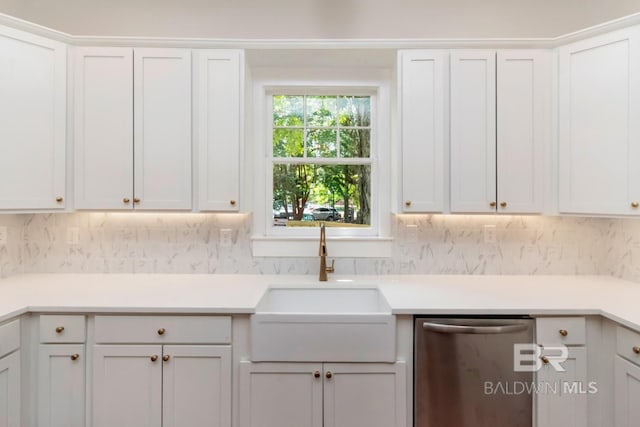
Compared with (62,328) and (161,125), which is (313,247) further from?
(62,328)

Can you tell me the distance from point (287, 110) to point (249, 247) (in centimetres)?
102

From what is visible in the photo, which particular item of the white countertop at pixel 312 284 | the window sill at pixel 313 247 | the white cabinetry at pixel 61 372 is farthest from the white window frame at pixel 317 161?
the white cabinetry at pixel 61 372

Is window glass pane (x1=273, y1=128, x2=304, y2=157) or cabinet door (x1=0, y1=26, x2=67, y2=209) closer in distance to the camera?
cabinet door (x1=0, y1=26, x2=67, y2=209)

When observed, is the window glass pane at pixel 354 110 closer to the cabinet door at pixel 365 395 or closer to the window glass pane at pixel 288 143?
the window glass pane at pixel 288 143

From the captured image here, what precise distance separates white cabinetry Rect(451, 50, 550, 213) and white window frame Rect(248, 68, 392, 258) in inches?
20.2

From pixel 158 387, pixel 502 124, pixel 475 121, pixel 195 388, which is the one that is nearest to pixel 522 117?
pixel 502 124

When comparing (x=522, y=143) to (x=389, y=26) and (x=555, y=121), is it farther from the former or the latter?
(x=389, y=26)

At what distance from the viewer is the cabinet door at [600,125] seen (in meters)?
1.69

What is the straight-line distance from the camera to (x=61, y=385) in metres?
1.55

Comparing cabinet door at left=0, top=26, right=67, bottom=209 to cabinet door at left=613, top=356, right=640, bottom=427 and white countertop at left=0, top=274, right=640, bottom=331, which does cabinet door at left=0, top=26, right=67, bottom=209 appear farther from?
cabinet door at left=613, top=356, right=640, bottom=427

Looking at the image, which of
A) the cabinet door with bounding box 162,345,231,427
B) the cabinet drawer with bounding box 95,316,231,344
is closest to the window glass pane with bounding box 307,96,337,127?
the cabinet drawer with bounding box 95,316,231,344

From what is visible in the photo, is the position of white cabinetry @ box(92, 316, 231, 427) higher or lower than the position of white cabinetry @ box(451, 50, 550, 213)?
lower

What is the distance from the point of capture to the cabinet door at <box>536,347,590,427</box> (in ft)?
4.98

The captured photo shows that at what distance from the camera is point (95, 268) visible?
2219 mm
